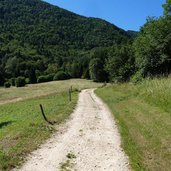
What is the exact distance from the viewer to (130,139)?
1402 centimetres

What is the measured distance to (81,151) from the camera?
12.1 m

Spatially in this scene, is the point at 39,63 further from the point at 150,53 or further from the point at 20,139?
the point at 20,139

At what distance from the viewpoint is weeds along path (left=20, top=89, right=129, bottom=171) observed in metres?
10.3

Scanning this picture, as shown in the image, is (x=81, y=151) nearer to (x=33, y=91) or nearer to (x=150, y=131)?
(x=150, y=131)

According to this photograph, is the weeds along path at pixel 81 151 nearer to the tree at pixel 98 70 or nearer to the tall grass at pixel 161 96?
the tall grass at pixel 161 96

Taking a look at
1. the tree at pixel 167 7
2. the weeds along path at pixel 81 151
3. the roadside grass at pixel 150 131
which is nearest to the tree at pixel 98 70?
the tree at pixel 167 7

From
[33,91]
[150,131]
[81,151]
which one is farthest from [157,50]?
[33,91]

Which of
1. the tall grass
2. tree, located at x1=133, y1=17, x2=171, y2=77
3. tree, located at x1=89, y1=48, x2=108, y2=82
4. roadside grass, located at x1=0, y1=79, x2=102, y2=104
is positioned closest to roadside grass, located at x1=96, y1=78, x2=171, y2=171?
the tall grass

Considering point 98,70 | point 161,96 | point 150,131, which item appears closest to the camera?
point 150,131

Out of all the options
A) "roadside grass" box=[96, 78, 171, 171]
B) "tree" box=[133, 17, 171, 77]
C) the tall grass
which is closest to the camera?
"roadside grass" box=[96, 78, 171, 171]

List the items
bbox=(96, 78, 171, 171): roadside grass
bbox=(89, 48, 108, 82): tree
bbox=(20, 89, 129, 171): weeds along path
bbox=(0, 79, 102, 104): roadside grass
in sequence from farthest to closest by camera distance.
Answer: bbox=(89, 48, 108, 82): tree < bbox=(0, 79, 102, 104): roadside grass < bbox=(96, 78, 171, 171): roadside grass < bbox=(20, 89, 129, 171): weeds along path

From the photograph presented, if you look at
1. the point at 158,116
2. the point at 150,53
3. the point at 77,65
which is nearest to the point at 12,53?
the point at 77,65

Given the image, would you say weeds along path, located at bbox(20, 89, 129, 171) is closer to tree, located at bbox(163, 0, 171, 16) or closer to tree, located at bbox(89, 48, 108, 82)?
tree, located at bbox(163, 0, 171, 16)

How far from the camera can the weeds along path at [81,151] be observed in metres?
10.3
